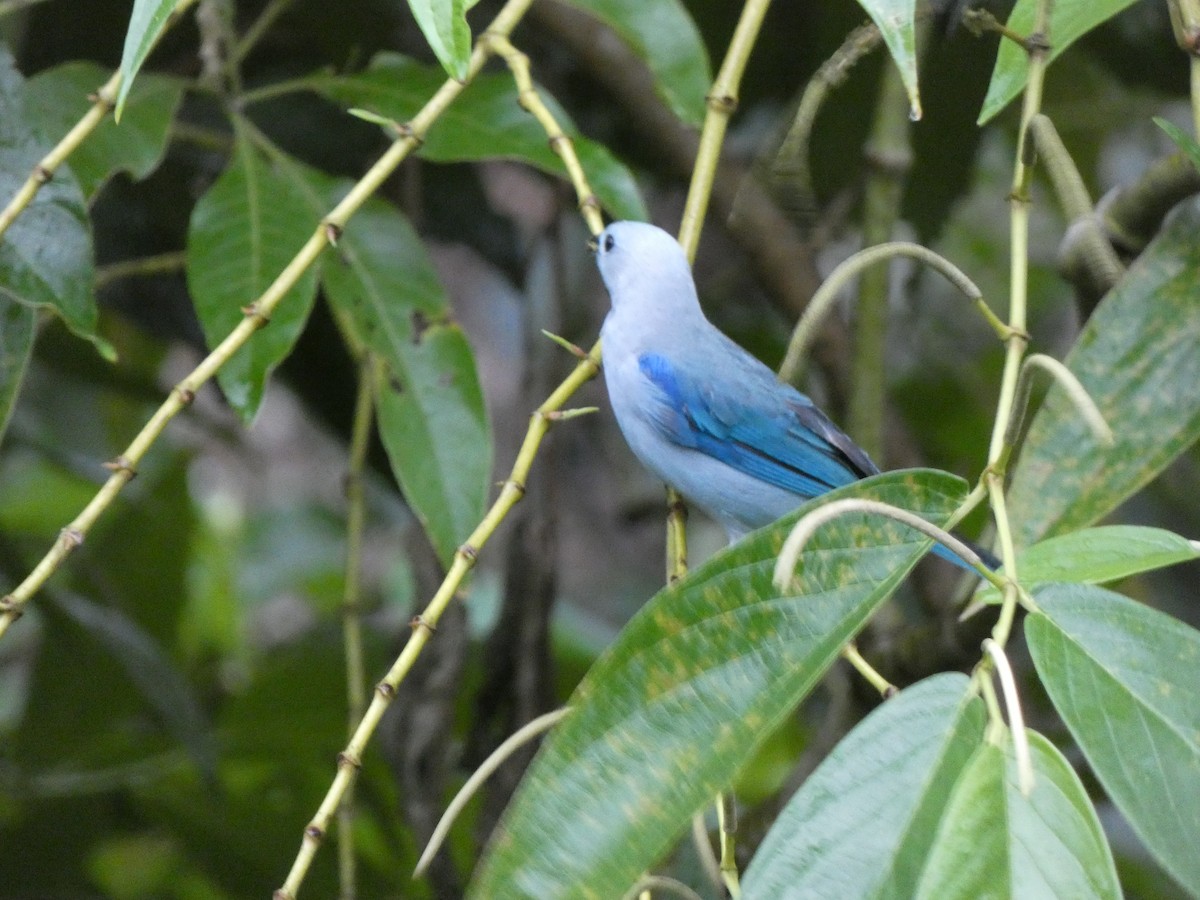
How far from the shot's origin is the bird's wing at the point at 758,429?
2.29 m

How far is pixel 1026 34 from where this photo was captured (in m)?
1.63

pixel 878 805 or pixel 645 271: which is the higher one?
pixel 645 271

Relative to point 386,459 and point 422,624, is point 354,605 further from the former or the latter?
point 422,624

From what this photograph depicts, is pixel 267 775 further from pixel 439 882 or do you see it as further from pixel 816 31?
pixel 816 31

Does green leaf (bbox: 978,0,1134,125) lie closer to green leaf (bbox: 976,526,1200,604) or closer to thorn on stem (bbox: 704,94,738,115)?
thorn on stem (bbox: 704,94,738,115)

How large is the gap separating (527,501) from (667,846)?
1.81m

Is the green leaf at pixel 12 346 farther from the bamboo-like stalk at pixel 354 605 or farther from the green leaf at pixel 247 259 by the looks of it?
the bamboo-like stalk at pixel 354 605

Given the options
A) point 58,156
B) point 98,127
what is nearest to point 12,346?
point 58,156

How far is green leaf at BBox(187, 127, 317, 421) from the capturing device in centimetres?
189

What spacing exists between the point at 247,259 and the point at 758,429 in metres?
0.87

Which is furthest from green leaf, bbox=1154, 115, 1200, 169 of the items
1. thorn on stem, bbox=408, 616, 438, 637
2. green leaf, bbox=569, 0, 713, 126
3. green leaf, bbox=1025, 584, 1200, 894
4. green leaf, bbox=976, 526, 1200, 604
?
thorn on stem, bbox=408, 616, 438, 637

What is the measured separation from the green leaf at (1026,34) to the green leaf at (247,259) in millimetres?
966

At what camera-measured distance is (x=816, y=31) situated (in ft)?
10.4

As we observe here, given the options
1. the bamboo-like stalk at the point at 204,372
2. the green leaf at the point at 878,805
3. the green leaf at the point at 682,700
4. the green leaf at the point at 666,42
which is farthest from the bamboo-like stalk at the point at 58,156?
the green leaf at the point at 878,805
